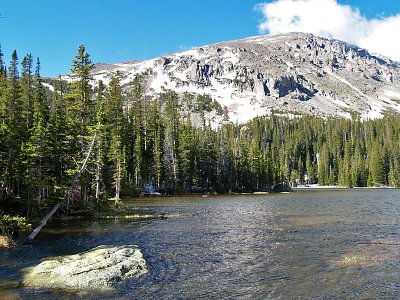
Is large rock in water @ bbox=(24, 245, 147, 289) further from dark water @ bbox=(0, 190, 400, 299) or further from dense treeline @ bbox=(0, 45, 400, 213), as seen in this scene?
dense treeline @ bbox=(0, 45, 400, 213)

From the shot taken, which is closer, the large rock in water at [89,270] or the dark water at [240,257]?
the dark water at [240,257]

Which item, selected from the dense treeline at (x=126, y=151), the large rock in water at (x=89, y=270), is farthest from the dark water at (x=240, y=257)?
the dense treeline at (x=126, y=151)

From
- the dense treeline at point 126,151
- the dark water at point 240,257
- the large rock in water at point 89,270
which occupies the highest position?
the dense treeline at point 126,151

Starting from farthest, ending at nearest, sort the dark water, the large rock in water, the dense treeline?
the dense treeline, the large rock in water, the dark water

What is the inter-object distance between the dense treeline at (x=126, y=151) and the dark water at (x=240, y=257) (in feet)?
22.8

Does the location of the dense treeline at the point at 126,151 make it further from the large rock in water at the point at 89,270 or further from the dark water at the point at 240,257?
the large rock in water at the point at 89,270

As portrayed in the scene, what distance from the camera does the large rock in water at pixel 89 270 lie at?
55.7 feet

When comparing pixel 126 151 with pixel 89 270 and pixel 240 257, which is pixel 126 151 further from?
pixel 89 270

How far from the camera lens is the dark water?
16.2m

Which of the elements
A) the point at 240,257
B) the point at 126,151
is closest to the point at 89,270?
the point at 240,257

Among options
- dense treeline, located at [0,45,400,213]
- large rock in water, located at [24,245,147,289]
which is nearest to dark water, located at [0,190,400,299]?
large rock in water, located at [24,245,147,289]

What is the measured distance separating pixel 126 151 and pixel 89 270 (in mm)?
73011

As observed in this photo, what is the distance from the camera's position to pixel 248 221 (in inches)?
1582

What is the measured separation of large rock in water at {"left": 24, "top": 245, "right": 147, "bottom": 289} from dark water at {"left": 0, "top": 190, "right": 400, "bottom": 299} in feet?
2.11
